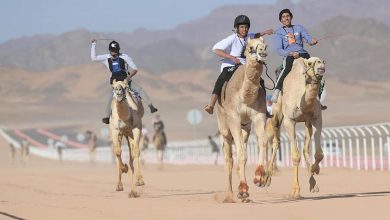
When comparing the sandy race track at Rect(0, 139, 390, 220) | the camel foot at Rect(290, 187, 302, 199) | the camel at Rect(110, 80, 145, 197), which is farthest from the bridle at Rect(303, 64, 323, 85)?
the camel at Rect(110, 80, 145, 197)

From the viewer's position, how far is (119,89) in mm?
21594

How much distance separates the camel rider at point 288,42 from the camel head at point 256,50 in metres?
1.93

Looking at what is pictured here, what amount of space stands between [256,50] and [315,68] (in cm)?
116

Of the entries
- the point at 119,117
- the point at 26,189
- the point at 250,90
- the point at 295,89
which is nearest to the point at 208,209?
the point at 250,90

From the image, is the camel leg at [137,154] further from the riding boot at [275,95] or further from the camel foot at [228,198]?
the camel foot at [228,198]

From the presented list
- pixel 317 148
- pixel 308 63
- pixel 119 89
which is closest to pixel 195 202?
pixel 317 148

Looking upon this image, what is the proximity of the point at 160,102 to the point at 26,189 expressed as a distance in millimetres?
158128

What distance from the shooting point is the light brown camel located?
16.4 metres

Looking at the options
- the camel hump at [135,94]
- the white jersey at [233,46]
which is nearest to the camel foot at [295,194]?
the white jersey at [233,46]

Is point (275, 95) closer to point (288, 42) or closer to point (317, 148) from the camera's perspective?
point (288, 42)

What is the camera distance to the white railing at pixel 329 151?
32.8 meters

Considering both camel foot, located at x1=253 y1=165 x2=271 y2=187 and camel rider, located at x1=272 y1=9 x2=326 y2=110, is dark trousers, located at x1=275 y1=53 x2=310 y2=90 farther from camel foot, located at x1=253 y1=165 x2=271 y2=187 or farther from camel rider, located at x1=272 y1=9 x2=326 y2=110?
camel foot, located at x1=253 y1=165 x2=271 y2=187

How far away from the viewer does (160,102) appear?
183000mm

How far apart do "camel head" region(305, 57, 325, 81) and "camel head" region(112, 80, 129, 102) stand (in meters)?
5.07
